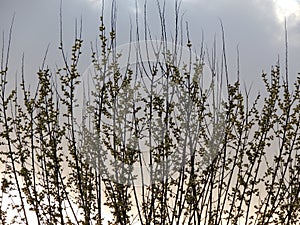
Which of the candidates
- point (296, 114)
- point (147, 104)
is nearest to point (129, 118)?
point (147, 104)

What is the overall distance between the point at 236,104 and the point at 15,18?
1944 millimetres

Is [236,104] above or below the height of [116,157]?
above

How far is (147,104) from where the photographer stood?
3.41 metres

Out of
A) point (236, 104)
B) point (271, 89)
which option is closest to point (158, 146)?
point (236, 104)

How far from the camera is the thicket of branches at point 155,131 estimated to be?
11.0 ft

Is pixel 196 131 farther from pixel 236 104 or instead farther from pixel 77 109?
pixel 77 109

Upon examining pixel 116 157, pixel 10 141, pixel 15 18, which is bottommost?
pixel 116 157

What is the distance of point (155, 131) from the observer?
3354 millimetres

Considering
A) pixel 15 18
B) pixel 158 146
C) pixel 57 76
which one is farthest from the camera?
pixel 15 18

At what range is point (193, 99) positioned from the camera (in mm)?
3473

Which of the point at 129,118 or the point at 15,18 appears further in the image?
the point at 15,18

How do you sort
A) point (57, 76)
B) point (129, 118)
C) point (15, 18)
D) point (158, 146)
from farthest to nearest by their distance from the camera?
1. point (15, 18)
2. point (57, 76)
3. point (129, 118)
4. point (158, 146)

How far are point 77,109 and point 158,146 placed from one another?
683mm

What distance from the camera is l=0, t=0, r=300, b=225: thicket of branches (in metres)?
3.37
